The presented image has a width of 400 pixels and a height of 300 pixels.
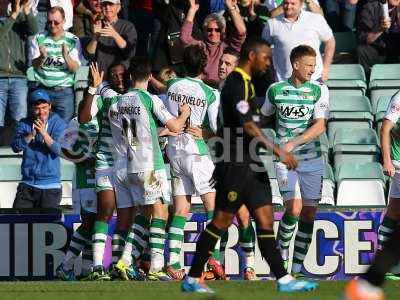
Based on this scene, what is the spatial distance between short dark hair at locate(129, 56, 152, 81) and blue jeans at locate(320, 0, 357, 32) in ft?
19.6

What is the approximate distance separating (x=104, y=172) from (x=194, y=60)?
1.45 metres

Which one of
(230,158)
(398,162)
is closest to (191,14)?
(398,162)

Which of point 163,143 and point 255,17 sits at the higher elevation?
point 255,17

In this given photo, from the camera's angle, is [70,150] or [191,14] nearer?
[70,150]

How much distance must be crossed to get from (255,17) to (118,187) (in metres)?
4.69

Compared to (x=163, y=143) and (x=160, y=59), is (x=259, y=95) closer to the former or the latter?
A: (x=160, y=59)

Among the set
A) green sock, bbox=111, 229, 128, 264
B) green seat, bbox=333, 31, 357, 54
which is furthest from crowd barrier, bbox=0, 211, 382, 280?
green seat, bbox=333, 31, 357, 54

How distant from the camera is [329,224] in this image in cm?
1494

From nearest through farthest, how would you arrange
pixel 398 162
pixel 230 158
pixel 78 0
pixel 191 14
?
pixel 230 158 < pixel 398 162 < pixel 191 14 < pixel 78 0

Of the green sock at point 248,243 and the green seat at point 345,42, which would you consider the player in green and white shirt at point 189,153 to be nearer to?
the green sock at point 248,243

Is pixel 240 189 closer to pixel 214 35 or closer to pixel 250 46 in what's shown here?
pixel 250 46

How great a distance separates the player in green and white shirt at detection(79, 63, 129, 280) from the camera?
1395 cm

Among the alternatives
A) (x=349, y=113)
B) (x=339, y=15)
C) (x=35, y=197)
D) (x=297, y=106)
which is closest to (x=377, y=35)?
(x=349, y=113)

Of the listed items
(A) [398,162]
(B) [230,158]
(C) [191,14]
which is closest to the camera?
(B) [230,158]
